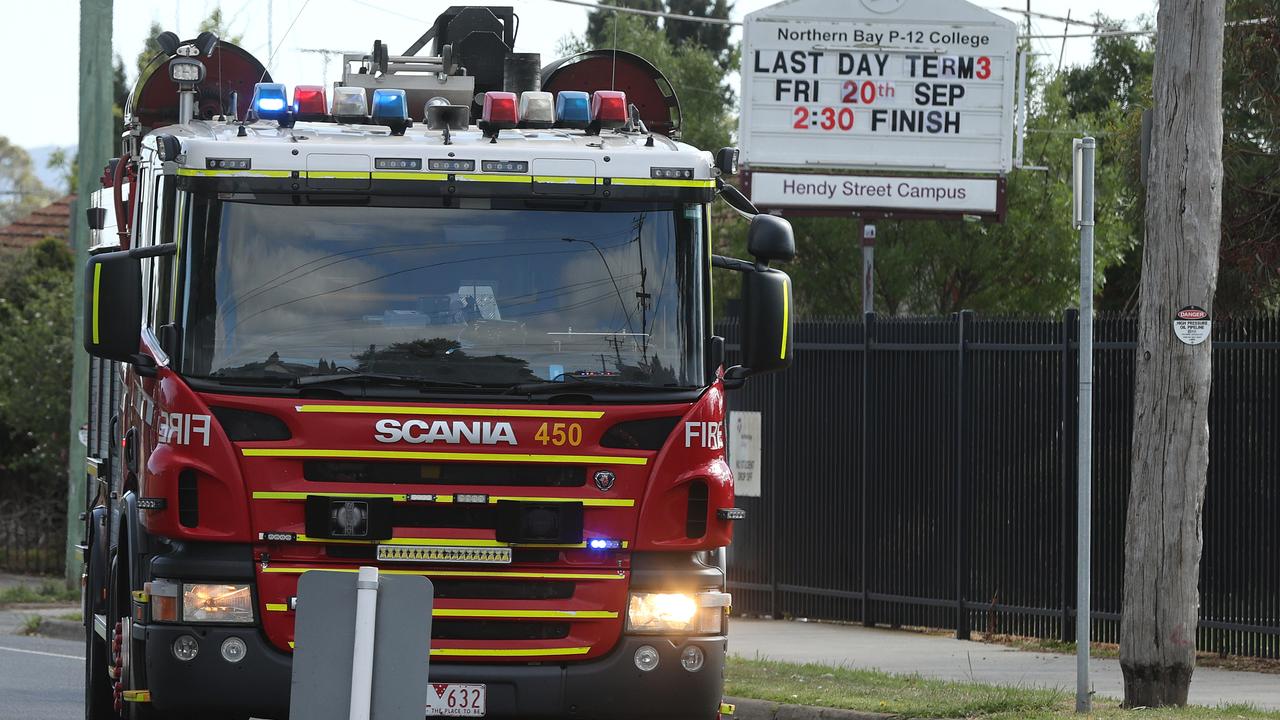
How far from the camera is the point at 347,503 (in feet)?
26.4

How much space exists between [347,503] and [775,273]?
205 cm

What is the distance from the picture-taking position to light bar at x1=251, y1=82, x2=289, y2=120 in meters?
9.05

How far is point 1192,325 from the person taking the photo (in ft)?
36.0

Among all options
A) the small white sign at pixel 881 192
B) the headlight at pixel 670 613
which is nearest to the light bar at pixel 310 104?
the headlight at pixel 670 613

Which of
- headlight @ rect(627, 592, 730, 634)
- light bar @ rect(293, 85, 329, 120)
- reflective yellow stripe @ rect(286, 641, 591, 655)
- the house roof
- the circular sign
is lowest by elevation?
reflective yellow stripe @ rect(286, 641, 591, 655)

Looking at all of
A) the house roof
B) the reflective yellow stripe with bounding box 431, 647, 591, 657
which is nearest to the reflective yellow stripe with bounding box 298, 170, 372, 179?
the reflective yellow stripe with bounding box 431, 647, 591, 657

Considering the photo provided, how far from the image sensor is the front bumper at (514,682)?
790 centimetres

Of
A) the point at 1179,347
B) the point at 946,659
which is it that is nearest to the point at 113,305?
the point at 1179,347

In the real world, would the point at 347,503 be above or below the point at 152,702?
above

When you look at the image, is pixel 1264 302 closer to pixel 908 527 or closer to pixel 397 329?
pixel 908 527

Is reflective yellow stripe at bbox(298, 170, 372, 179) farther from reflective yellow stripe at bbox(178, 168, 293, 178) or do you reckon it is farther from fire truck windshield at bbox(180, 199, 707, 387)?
fire truck windshield at bbox(180, 199, 707, 387)

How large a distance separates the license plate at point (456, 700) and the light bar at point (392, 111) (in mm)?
2455

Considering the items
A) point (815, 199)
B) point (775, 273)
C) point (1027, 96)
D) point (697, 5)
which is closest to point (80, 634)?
point (815, 199)

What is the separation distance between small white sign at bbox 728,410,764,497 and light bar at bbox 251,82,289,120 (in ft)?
29.4
